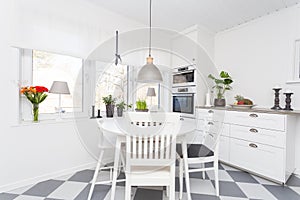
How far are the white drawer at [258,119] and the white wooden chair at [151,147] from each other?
1524mm

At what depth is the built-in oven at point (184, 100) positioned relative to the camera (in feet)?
11.2

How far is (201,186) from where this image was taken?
220 centimetres

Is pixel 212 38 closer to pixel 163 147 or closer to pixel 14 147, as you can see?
pixel 163 147

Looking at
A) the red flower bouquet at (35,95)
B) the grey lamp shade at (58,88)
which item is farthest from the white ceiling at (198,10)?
the red flower bouquet at (35,95)

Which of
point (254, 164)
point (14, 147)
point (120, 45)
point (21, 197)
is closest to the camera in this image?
point (21, 197)

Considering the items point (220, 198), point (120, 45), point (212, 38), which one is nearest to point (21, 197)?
point (220, 198)

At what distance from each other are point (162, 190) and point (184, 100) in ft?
6.27

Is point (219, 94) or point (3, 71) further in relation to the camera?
point (219, 94)

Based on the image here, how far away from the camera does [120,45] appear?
10.1 feet

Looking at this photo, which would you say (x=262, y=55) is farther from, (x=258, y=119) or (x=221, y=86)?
(x=258, y=119)

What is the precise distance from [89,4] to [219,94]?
8.51ft

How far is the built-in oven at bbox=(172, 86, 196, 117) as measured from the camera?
135 inches

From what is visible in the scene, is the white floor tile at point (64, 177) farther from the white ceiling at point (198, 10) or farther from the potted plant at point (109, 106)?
the white ceiling at point (198, 10)

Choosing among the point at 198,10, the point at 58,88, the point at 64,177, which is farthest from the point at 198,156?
the point at 198,10
